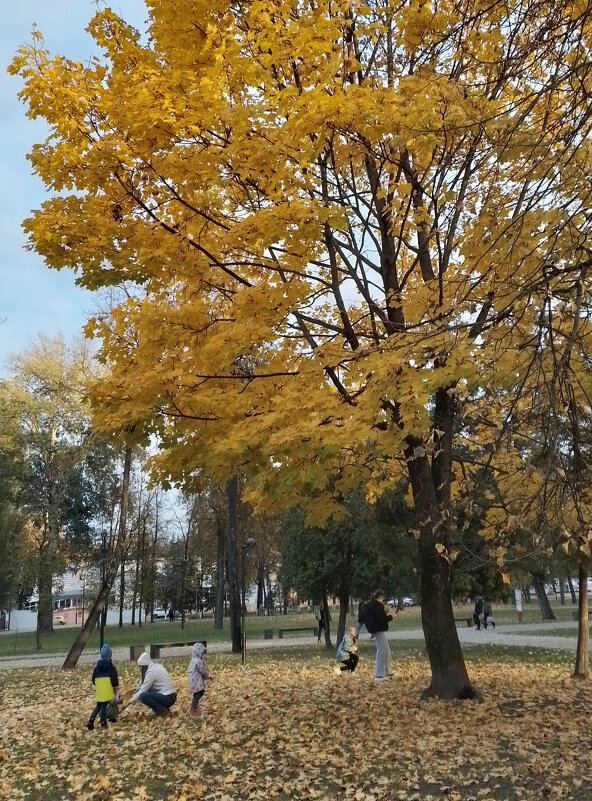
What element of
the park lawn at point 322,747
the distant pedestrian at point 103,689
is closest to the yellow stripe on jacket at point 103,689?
the distant pedestrian at point 103,689

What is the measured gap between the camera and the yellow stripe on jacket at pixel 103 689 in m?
7.67

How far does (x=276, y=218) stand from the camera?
5.76 metres

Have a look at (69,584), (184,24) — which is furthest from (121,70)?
(69,584)

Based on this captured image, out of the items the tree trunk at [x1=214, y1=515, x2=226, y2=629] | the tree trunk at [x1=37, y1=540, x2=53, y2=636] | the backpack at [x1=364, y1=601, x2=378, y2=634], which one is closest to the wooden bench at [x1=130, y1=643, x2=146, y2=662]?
the backpack at [x1=364, y1=601, x2=378, y2=634]

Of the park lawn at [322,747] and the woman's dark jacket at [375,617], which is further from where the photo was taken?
the woman's dark jacket at [375,617]

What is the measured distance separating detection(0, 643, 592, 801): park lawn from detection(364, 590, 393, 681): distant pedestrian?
1.02 ft

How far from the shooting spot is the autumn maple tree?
17.8 feet

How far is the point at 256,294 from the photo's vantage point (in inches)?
246

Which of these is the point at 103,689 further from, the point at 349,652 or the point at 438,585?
the point at 349,652

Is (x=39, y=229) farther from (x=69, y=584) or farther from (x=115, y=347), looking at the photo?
(x=69, y=584)

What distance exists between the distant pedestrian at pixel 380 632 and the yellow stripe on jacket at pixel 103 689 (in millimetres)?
4134

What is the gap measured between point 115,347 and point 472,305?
3.78 metres

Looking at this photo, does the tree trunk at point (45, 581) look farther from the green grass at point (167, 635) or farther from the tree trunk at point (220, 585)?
the tree trunk at point (220, 585)

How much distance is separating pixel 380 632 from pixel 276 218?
22.8 ft
